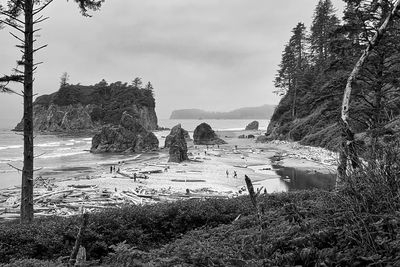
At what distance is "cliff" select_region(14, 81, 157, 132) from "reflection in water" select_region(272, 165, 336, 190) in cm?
8755

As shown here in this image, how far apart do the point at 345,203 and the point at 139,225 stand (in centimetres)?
600

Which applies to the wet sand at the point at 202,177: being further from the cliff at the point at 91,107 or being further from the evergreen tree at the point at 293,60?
the cliff at the point at 91,107

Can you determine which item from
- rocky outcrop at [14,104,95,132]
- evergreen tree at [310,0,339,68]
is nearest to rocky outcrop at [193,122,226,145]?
evergreen tree at [310,0,339,68]

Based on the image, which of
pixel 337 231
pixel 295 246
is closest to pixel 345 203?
pixel 337 231

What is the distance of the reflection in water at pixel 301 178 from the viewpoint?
72.9ft

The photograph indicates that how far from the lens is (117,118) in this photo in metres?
111

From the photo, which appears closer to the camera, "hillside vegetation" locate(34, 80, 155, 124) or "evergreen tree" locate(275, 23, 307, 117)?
"evergreen tree" locate(275, 23, 307, 117)

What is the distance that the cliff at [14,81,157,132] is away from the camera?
117m

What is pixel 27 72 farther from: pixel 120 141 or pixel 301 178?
pixel 120 141

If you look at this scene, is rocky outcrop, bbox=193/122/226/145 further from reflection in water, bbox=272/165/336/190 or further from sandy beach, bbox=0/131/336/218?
reflection in water, bbox=272/165/336/190

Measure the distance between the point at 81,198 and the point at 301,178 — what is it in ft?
56.0

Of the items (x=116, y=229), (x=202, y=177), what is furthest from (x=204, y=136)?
(x=116, y=229)

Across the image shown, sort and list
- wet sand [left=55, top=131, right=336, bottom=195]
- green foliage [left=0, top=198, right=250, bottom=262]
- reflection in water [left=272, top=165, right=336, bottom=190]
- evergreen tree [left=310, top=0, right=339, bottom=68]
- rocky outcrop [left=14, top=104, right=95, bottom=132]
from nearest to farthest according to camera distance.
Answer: green foliage [left=0, top=198, right=250, bottom=262] → wet sand [left=55, top=131, right=336, bottom=195] → reflection in water [left=272, top=165, right=336, bottom=190] → evergreen tree [left=310, top=0, right=339, bottom=68] → rocky outcrop [left=14, top=104, right=95, bottom=132]

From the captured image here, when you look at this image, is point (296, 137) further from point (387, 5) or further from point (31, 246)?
point (31, 246)
